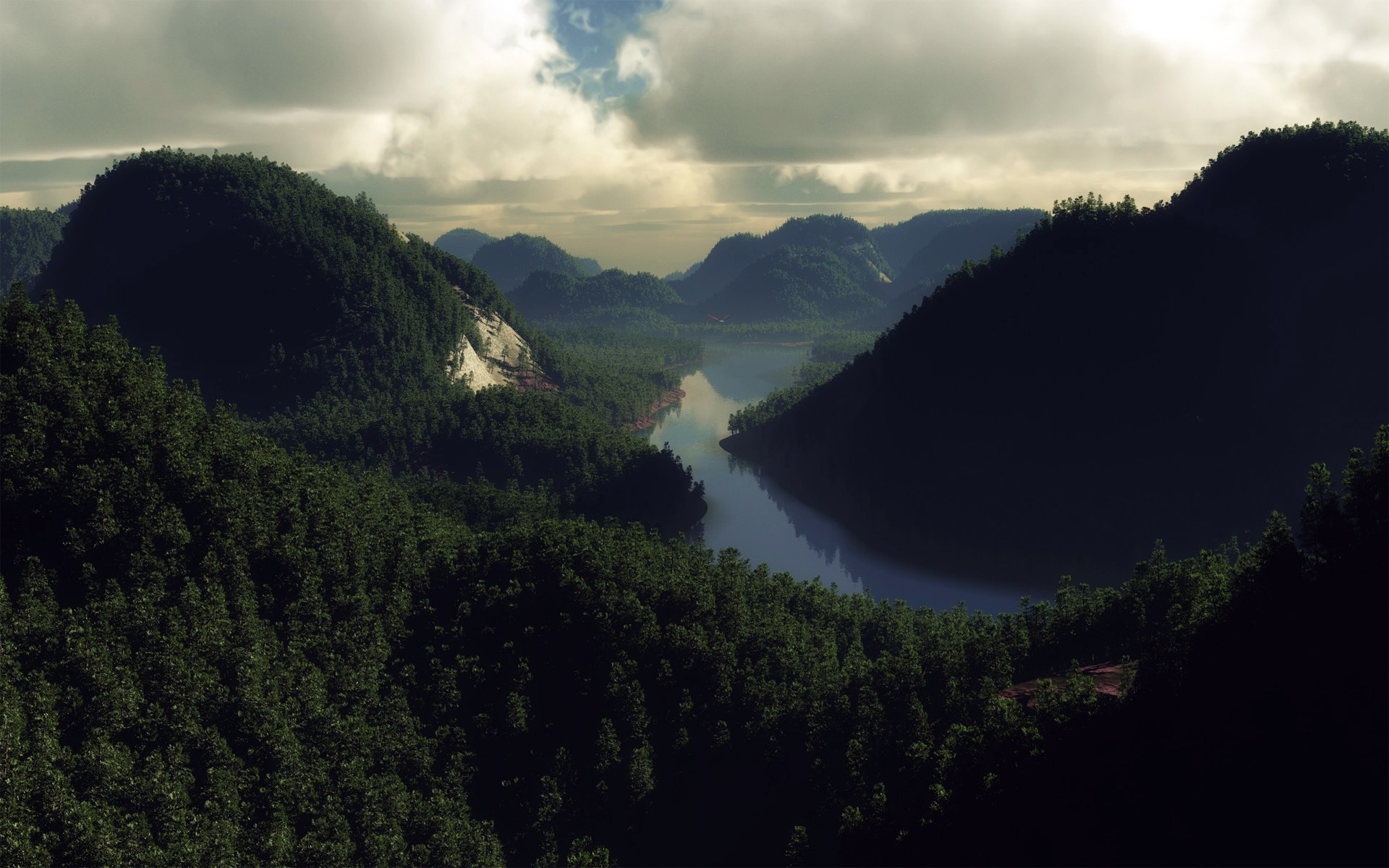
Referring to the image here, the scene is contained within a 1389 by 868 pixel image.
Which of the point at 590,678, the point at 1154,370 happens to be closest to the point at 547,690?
the point at 590,678

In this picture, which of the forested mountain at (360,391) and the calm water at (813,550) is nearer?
the calm water at (813,550)

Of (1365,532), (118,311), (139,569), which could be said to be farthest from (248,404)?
(1365,532)

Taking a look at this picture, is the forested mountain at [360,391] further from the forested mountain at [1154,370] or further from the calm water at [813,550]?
the forested mountain at [1154,370]

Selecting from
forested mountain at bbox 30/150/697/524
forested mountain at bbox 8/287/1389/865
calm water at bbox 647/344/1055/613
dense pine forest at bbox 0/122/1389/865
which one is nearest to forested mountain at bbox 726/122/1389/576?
dense pine forest at bbox 0/122/1389/865

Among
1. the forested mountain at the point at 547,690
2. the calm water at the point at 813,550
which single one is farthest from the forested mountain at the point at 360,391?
the forested mountain at the point at 547,690

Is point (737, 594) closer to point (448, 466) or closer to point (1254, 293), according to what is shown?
point (448, 466)

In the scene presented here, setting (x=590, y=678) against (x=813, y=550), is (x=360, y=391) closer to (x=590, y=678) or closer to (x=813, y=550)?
(x=813, y=550)

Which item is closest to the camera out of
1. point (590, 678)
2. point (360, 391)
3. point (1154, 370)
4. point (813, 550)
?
point (590, 678)
